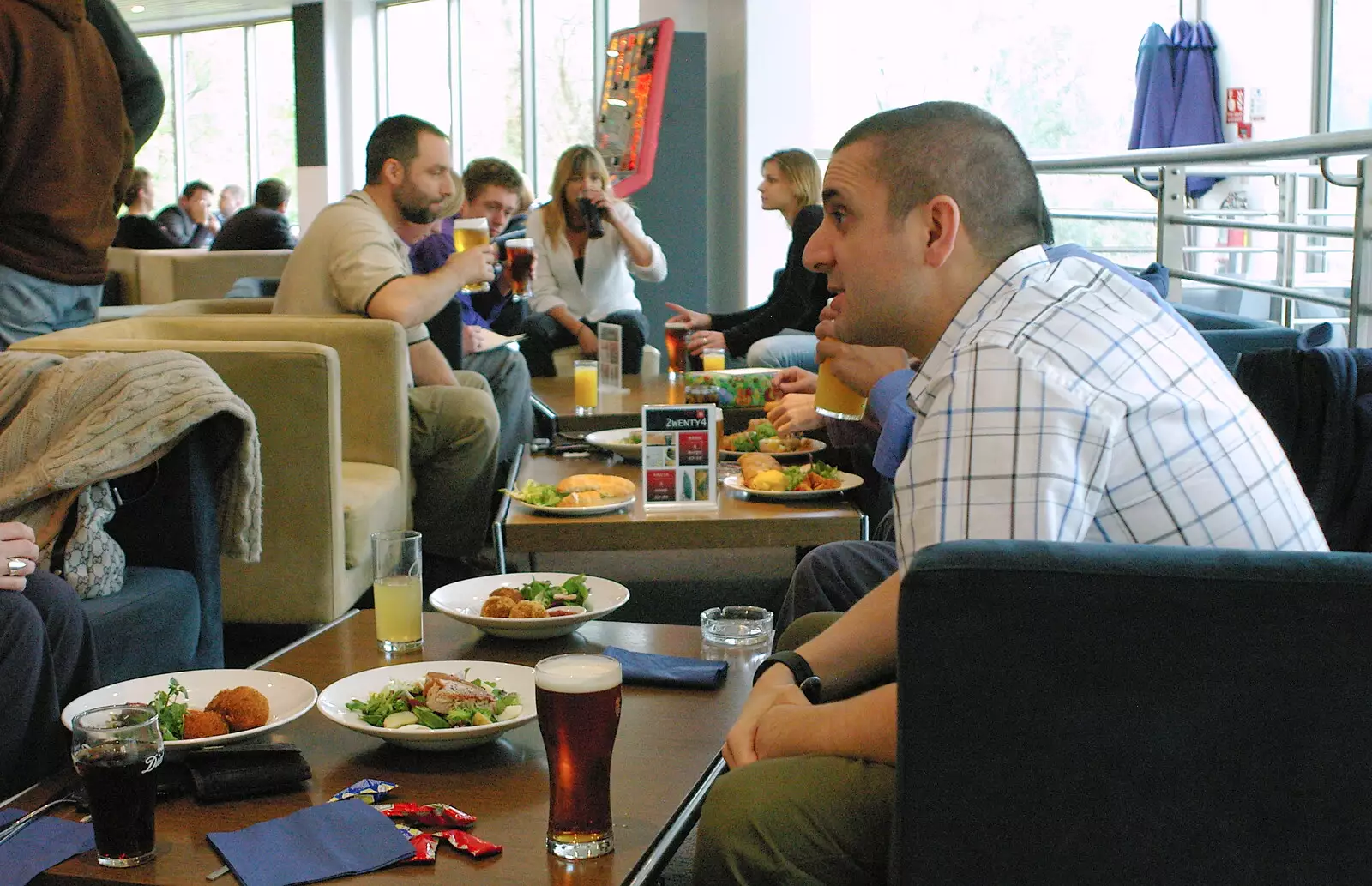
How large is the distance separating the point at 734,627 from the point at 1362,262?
1.29m

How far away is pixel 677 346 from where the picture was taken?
14.4ft

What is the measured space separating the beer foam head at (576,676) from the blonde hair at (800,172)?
397cm

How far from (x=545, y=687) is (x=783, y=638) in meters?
0.69

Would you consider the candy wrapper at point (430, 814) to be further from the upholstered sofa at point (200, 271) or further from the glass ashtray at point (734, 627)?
the upholstered sofa at point (200, 271)

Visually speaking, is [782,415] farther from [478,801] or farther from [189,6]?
[189,6]

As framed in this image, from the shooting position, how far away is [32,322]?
3.24m

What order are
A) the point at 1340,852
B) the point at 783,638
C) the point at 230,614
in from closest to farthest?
the point at 1340,852 → the point at 783,638 → the point at 230,614

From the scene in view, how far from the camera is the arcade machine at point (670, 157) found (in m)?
7.49

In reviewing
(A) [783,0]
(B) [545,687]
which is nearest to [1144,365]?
(B) [545,687]

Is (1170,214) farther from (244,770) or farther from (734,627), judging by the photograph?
(244,770)

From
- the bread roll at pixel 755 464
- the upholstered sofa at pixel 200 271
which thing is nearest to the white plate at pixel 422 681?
the bread roll at pixel 755 464

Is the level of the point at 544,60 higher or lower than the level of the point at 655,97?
higher

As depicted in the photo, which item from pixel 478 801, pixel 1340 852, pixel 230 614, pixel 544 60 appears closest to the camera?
pixel 1340 852

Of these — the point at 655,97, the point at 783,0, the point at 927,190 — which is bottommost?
the point at 927,190
